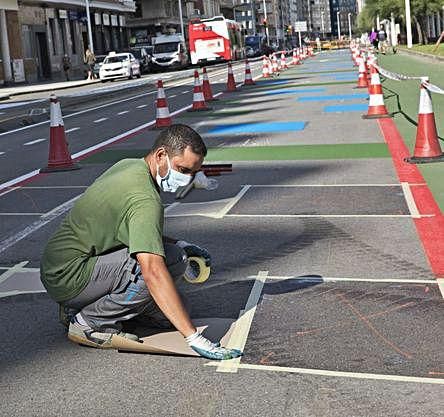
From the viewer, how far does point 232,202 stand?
8500mm

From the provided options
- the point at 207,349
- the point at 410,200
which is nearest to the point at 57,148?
the point at 410,200

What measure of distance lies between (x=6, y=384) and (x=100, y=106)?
73.6 ft

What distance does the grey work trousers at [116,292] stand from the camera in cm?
421

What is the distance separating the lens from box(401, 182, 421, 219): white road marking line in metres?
7.39

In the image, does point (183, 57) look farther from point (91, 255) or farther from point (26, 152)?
point (91, 255)

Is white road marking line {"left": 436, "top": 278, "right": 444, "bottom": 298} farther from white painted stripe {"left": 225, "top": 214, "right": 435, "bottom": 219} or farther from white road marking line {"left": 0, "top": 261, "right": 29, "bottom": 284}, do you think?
white road marking line {"left": 0, "top": 261, "right": 29, "bottom": 284}

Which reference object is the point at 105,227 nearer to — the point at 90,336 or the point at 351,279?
the point at 90,336

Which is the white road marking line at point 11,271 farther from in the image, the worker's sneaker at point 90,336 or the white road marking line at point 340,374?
the white road marking line at point 340,374

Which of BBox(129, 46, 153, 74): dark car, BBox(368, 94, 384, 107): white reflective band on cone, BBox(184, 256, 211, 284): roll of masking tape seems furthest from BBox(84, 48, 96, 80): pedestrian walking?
BBox(184, 256, 211, 284): roll of masking tape

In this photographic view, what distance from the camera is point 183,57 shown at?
63250 mm

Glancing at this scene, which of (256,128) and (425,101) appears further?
(256,128)

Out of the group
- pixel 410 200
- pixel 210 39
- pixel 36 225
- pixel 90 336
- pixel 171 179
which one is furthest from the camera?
pixel 210 39

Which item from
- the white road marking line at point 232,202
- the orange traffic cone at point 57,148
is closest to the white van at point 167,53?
the orange traffic cone at point 57,148

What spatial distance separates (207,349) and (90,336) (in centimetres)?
71
